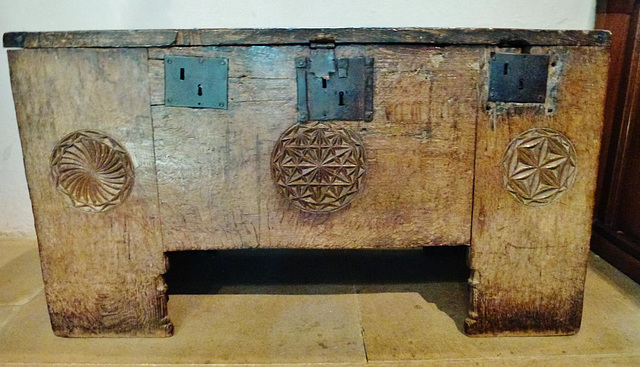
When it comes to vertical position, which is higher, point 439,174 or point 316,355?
point 439,174

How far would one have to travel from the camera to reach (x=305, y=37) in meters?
1.42

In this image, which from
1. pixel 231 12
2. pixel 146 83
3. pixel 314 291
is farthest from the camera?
pixel 231 12

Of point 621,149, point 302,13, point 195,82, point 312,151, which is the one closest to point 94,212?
point 195,82

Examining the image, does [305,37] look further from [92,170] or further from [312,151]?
[92,170]

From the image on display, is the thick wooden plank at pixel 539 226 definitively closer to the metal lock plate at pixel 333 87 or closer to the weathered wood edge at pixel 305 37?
the weathered wood edge at pixel 305 37

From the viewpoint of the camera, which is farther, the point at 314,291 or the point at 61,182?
the point at 314,291

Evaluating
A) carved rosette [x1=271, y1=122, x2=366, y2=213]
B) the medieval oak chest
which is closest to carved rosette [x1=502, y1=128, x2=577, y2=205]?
the medieval oak chest

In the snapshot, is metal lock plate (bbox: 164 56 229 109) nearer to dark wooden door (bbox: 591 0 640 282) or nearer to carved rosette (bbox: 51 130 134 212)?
carved rosette (bbox: 51 130 134 212)

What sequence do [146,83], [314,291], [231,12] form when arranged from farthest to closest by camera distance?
[231,12] → [314,291] → [146,83]

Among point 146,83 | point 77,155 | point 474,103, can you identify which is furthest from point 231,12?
point 474,103

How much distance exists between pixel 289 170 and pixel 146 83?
514 millimetres

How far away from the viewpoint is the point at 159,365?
4.86ft

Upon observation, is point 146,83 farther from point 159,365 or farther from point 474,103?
point 474,103

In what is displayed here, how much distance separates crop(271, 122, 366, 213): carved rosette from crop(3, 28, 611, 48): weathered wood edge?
27 centimetres
